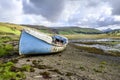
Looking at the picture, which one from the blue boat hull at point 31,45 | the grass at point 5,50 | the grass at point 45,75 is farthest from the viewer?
the grass at point 5,50

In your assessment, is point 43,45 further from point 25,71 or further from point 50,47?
point 25,71

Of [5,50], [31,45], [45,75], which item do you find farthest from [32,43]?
[45,75]

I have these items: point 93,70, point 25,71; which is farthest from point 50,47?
point 25,71

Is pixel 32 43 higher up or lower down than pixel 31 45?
higher up

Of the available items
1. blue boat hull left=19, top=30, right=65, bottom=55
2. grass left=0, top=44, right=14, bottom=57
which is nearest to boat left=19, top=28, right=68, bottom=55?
blue boat hull left=19, top=30, right=65, bottom=55

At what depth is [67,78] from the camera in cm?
2323

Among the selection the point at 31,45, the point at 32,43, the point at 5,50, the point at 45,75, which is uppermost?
the point at 32,43

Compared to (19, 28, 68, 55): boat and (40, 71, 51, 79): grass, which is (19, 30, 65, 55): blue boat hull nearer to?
(19, 28, 68, 55): boat

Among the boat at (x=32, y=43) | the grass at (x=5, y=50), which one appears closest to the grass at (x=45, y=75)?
the boat at (x=32, y=43)

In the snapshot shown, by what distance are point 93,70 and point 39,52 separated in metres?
11.7

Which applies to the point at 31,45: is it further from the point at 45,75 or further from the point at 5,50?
the point at 45,75

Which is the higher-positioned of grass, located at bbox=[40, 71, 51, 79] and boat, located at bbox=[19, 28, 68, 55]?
boat, located at bbox=[19, 28, 68, 55]

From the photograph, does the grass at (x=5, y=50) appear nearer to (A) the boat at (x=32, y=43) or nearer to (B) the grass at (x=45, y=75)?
(A) the boat at (x=32, y=43)

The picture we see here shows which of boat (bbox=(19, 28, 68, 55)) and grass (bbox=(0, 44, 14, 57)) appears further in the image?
grass (bbox=(0, 44, 14, 57))
